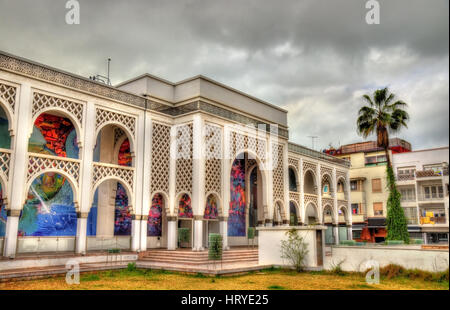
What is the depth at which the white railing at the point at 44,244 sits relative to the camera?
48.8ft

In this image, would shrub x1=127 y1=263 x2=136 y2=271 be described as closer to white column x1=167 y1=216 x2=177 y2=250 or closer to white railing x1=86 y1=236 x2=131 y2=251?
white railing x1=86 y1=236 x2=131 y2=251

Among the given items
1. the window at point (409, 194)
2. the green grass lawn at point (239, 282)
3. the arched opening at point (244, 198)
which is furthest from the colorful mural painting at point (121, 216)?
the window at point (409, 194)

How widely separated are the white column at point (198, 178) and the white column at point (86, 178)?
420cm

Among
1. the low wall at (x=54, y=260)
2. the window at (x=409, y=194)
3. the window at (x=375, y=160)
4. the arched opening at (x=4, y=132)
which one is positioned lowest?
the low wall at (x=54, y=260)

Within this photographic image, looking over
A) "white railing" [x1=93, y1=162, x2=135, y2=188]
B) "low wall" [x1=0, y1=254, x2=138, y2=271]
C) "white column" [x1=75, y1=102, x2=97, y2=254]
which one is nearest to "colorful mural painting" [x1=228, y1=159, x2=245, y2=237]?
"white railing" [x1=93, y1=162, x2=135, y2=188]

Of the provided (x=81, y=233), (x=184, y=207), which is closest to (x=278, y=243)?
(x=184, y=207)

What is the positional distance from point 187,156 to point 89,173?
4293mm

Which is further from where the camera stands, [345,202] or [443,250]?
[345,202]

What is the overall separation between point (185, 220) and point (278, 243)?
7047 mm

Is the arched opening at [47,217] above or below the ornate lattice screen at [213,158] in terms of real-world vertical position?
below

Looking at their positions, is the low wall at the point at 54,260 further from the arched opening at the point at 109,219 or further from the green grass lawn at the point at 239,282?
the arched opening at the point at 109,219

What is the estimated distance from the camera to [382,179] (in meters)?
32.1
